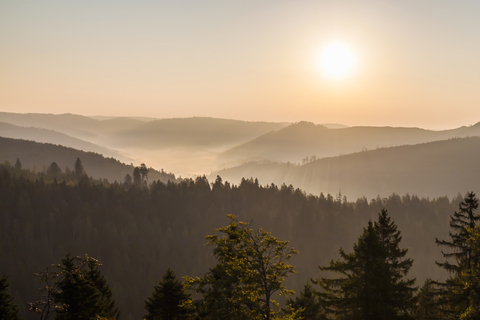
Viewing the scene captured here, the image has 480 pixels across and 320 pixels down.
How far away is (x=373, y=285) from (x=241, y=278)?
10501mm

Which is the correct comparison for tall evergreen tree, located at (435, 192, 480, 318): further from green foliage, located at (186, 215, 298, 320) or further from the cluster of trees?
green foliage, located at (186, 215, 298, 320)

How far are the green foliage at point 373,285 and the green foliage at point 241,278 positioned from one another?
6318 mm

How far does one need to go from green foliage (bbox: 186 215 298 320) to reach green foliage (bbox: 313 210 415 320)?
6.32m

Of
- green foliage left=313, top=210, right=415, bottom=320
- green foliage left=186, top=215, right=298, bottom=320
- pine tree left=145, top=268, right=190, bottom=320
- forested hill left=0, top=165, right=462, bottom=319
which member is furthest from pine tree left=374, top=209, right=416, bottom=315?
forested hill left=0, top=165, right=462, bottom=319

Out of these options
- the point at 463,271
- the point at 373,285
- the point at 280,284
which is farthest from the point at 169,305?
the point at 463,271

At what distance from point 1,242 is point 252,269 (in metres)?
172

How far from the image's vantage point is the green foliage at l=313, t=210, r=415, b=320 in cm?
2633

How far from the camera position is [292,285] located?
485 ft

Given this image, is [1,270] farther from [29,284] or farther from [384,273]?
[384,273]

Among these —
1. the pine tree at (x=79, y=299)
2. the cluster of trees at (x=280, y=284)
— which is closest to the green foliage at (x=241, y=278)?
the cluster of trees at (x=280, y=284)

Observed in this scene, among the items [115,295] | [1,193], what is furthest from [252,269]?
[1,193]

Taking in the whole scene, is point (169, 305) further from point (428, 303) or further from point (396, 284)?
point (428, 303)

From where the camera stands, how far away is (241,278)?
71.4 ft

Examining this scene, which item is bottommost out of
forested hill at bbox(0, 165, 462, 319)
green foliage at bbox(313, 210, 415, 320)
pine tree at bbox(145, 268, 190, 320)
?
forested hill at bbox(0, 165, 462, 319)
